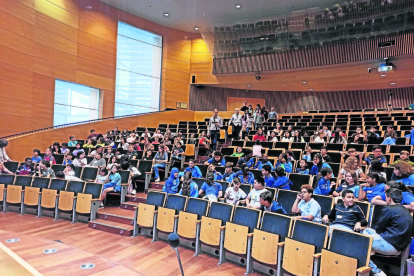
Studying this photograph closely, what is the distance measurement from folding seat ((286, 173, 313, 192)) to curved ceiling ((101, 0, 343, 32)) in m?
7.58

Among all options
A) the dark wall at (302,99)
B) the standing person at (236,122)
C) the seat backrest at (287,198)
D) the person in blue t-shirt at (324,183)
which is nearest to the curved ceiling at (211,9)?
the dark wall at (302,99)

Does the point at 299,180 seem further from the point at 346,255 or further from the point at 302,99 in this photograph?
the point at 302,99

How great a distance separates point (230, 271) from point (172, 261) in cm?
68

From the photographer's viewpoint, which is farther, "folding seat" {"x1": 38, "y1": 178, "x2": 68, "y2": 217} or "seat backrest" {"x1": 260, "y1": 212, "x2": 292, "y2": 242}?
"folding seat" {"x1": 38, "y1": 178, "x2": 68, "y2": 217}

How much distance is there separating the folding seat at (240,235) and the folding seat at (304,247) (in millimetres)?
488

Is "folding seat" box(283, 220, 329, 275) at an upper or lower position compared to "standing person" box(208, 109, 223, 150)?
lower

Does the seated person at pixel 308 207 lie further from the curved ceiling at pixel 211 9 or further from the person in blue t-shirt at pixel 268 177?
the curved ceiling at pixel 211 9

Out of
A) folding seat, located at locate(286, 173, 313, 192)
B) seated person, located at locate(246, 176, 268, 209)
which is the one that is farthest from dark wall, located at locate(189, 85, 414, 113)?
seated person, located at locate(246, 176, 268, 209)

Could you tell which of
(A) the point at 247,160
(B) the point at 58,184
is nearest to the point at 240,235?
(A) the point at 247,160

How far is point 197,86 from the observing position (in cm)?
1345

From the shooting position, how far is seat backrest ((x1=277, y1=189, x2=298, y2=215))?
391 centimetres

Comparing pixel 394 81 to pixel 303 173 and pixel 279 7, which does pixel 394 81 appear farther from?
pixel 303 173

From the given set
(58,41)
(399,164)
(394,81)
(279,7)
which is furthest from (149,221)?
(394,81)

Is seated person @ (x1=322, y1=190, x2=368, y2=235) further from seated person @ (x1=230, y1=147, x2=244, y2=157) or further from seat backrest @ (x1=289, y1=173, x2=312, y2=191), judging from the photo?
seated person @ (x1=230, y1=147, x2=244, y2=157)
